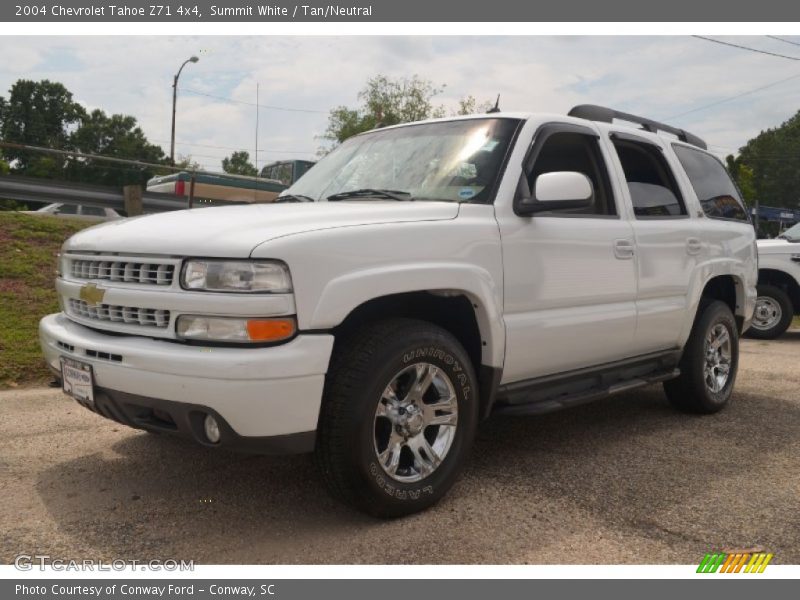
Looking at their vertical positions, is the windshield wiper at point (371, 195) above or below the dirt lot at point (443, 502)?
above

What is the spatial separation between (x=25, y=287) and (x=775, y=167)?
89.4 m

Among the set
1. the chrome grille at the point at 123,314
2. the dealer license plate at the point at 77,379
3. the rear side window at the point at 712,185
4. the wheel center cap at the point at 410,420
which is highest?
the rear side window at the point at 712,185

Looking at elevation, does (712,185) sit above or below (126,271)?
above

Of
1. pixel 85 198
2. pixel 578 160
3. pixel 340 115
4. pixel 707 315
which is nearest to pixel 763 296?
pixel 707 315

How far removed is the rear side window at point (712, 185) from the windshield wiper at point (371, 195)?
256cm

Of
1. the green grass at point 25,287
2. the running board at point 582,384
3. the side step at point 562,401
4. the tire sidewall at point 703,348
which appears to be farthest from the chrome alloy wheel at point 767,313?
the green grass at point 25,287

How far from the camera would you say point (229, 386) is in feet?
8.95

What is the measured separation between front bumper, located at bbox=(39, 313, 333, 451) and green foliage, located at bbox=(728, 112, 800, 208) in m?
88.1

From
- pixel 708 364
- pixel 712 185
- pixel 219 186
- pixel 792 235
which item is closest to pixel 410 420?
pixel 708 364

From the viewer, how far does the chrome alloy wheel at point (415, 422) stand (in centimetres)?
319

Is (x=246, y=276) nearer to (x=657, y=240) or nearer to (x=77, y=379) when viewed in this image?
(x=77, y=379)

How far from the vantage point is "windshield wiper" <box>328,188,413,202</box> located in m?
3.68

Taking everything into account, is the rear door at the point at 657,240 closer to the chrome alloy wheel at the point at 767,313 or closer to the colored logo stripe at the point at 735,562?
the colored logo stripe at the point at 735,562

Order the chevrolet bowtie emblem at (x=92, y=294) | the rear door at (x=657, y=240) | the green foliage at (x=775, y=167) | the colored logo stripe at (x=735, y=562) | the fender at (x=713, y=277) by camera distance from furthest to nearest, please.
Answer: the green foliage at (x=775, y=167) → the fender at (x=713, y=277) → the rear door at (x=657, y=240) → the chevrolet bowtie emblem at (x=92, y=294) → the colored logo stripe at (x=735, y=562)
